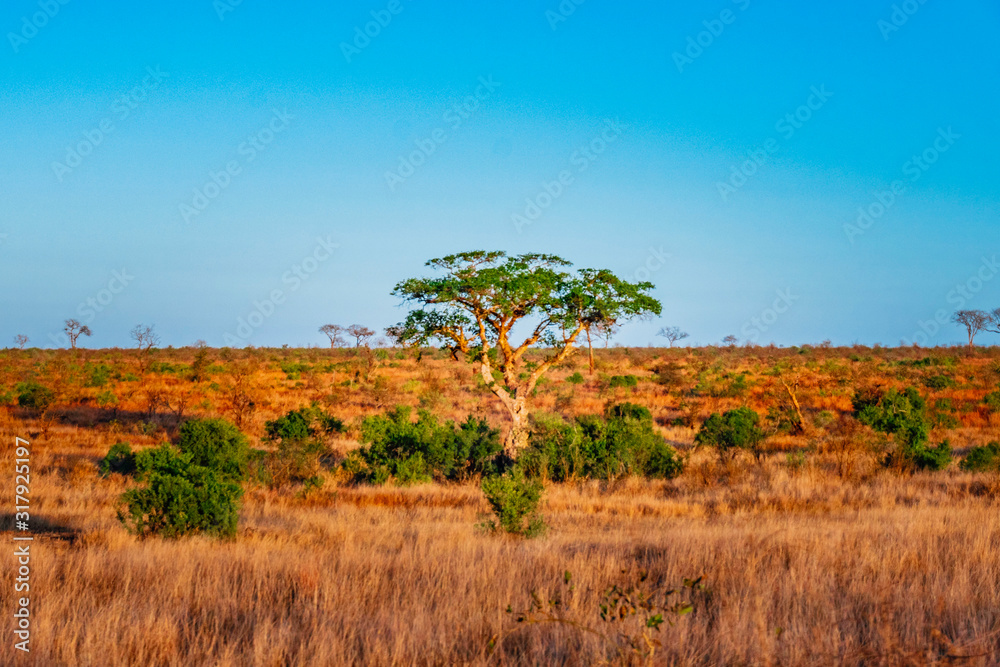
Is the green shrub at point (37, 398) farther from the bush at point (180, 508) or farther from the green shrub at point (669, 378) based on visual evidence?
the green shrub at point (669, 378)

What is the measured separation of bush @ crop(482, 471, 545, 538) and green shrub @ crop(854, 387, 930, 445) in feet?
34.3

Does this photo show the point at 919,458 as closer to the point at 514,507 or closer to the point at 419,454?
the point at 514,507

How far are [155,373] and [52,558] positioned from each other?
43285 millimetres

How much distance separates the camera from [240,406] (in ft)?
81.6

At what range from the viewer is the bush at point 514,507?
30.0ft

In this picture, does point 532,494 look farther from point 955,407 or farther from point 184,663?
point 955,407

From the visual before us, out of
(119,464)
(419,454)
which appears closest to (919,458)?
(419,454)

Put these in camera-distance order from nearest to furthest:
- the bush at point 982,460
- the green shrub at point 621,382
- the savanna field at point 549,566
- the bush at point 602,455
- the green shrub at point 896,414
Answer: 1. the savanna field at point 549,566
2. the bush at point 982,460
3. the bush at point 602,455
4. the green shrub at point 896,414
5. the green shrub at point 621,382

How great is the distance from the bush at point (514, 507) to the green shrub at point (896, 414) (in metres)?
10.5

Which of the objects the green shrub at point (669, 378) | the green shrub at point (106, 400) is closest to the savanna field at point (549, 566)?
the green shrub at point (106, 400)

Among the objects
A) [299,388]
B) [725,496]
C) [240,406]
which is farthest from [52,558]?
[299,388]

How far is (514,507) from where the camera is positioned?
9.29 meters

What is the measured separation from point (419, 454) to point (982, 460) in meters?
12.1

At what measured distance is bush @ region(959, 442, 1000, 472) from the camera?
45.3ft
